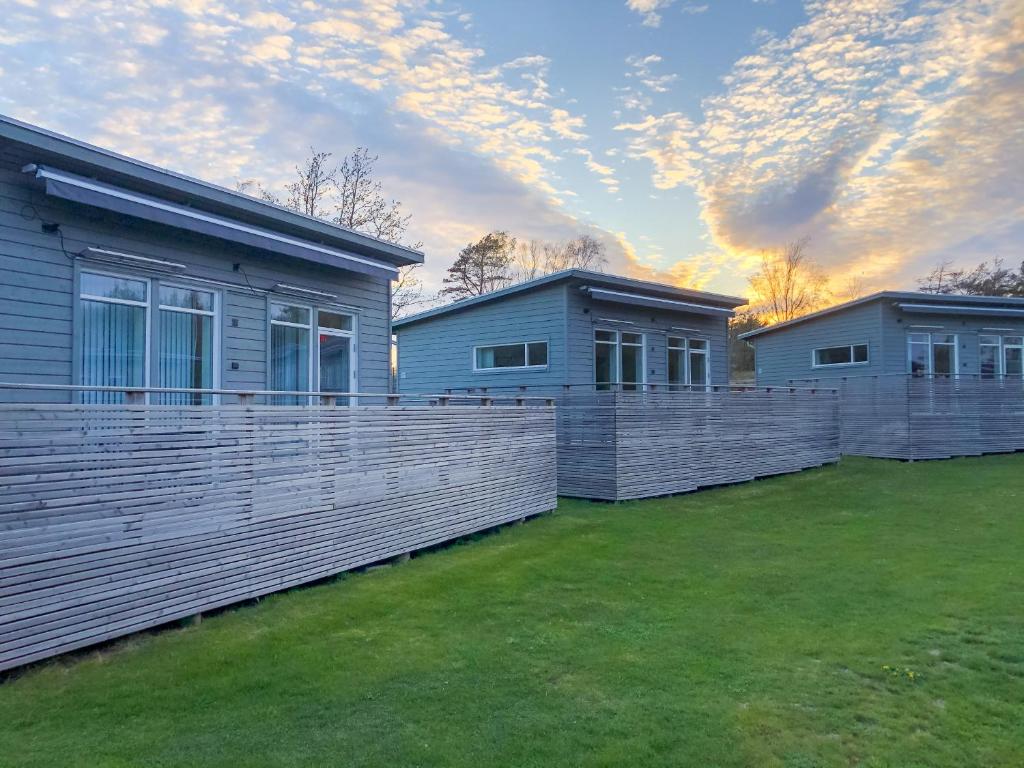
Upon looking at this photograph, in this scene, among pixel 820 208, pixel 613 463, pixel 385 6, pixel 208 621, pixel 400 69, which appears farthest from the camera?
pixel 820 208

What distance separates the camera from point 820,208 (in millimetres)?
19359

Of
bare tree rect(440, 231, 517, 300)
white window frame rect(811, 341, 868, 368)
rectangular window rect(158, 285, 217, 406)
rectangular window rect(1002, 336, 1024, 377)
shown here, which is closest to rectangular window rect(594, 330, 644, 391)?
rectangular window rect(158, 285, 217, 406)

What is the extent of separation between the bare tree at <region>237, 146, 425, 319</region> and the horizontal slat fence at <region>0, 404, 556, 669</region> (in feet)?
55.4

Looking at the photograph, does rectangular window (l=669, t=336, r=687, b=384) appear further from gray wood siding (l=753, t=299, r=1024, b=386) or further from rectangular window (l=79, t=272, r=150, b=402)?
rectangular window (l=79, t=272, r=150, b=402)

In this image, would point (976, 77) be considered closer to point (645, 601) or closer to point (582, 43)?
point (582, 43)

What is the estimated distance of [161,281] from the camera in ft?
21.9

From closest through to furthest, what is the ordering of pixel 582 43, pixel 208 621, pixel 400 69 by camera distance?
pixel 208 621 < pixel 400 69 < pixel 582 43

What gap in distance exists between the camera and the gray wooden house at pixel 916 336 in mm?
16438

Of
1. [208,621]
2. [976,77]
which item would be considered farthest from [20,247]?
[976,77]

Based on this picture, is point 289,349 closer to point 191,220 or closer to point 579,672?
point 191,220

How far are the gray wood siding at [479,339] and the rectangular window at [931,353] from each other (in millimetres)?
10917

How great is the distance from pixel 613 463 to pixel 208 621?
6.56 meters

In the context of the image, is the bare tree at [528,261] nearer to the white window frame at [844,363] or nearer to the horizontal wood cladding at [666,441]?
the white window frame at [844,363]

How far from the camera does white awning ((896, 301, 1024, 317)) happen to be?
53.3 feet
